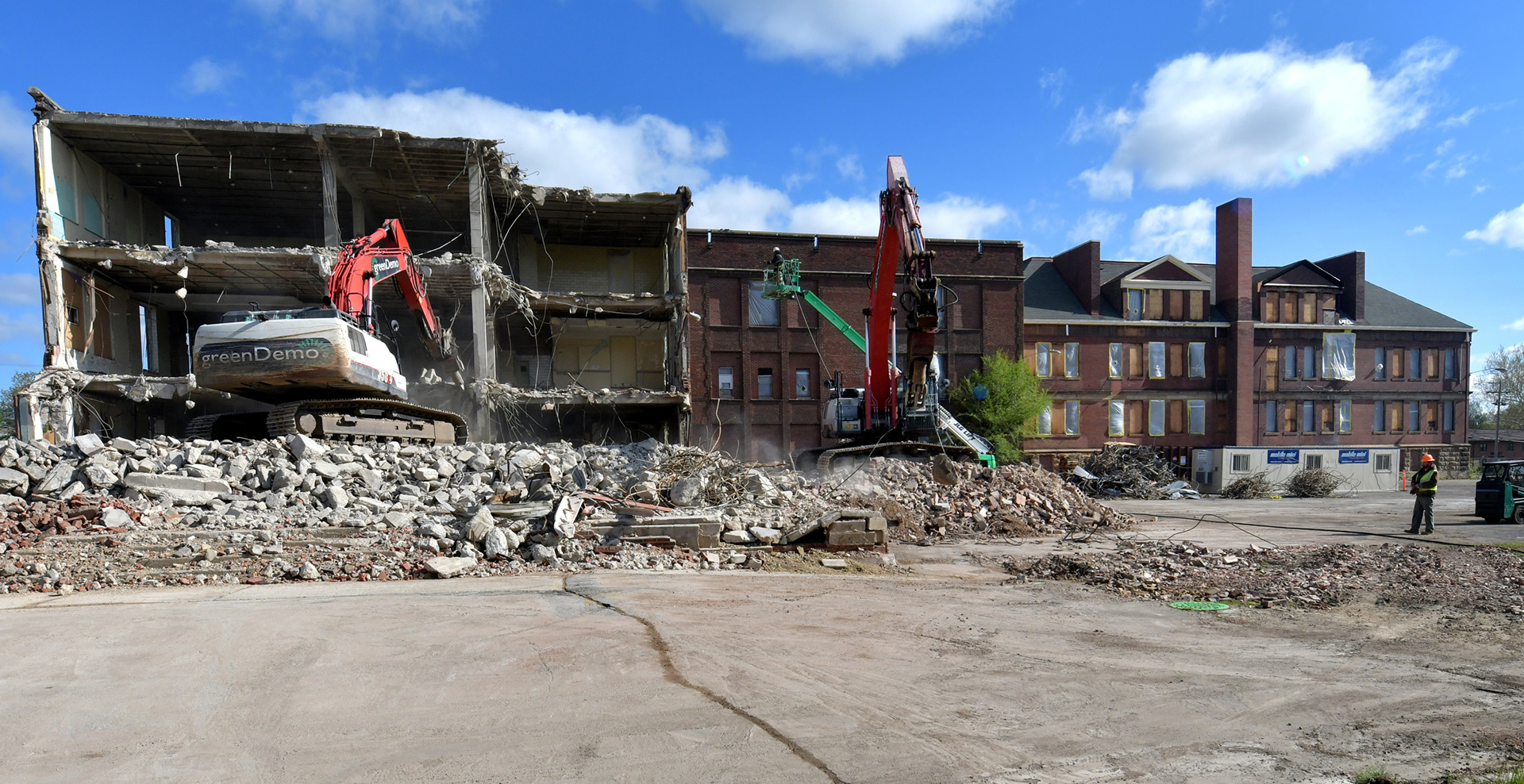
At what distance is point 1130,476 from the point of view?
29172mm

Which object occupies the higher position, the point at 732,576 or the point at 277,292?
the point at 277,292

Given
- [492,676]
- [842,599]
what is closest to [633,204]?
[842,599]

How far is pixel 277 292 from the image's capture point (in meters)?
22.0

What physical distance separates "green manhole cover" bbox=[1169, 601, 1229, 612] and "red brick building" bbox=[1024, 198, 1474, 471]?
2900 centimetres

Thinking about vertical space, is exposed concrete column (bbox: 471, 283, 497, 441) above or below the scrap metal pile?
above

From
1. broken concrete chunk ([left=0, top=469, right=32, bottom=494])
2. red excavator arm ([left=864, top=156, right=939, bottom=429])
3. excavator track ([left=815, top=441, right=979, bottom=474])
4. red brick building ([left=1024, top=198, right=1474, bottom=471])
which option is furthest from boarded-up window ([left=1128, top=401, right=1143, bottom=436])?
broken concrete chunk ([left=0, top=469, right=32, bottom=494])

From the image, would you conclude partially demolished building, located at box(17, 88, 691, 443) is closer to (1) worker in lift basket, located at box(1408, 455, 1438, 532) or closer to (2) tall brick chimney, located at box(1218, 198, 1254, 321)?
(1) worker in lift basket, located at box(1408, 455, 1438, 532)

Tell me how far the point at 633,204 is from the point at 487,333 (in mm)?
5561

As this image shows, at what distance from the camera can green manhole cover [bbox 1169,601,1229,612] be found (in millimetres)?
7234

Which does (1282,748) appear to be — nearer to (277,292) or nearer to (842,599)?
(842,599)

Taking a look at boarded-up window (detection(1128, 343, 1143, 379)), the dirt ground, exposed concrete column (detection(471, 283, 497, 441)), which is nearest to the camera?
the dirt ground

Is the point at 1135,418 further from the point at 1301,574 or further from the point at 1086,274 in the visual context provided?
the point at 1301,574

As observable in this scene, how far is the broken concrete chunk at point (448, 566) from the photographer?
8.38m

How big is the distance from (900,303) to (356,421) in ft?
35.5
